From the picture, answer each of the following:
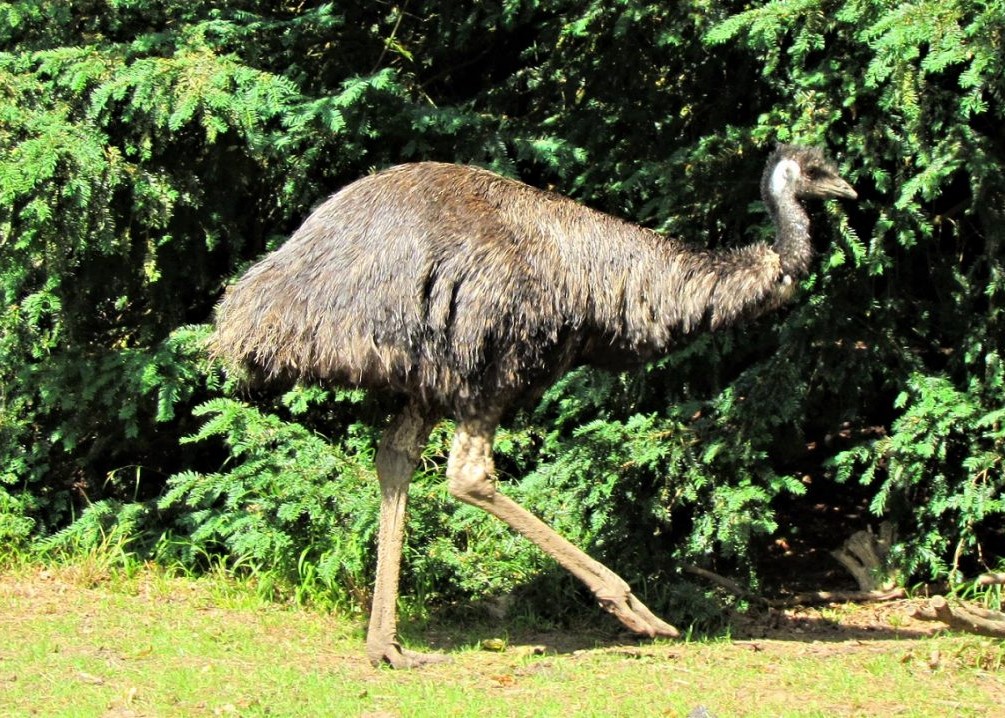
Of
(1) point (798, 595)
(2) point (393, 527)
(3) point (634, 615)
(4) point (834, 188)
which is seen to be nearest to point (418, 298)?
(2) point (393, 527)

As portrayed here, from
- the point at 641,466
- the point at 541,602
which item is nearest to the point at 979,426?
the point at 641,466

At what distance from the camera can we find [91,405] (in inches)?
293

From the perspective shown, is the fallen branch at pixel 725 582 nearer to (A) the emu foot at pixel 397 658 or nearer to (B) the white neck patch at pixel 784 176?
(A) the emu foot at pixel 397 658

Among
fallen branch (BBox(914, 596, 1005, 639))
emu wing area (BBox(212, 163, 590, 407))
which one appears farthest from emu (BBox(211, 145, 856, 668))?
fallen branch (BBox(914, 596, 1005, 639))

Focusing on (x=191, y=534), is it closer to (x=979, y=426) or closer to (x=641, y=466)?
(x=641, y=466)

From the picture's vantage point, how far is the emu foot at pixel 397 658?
5721mm

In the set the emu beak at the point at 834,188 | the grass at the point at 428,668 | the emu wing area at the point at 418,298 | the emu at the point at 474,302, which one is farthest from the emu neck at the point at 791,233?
the grass at the point at 428,668

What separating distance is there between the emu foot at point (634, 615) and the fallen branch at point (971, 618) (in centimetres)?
114

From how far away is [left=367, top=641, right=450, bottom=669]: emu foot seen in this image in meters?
5.72

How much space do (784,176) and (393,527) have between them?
237 centimetres

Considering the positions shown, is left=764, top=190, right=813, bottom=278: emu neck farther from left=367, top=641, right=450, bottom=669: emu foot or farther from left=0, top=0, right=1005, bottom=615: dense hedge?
left=367, top=641, right=450, bottom=669: emu foot

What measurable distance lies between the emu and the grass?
36 centimetres

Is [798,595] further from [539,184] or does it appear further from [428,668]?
[539,184]

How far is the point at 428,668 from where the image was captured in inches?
225
